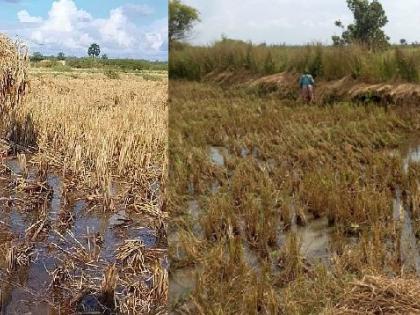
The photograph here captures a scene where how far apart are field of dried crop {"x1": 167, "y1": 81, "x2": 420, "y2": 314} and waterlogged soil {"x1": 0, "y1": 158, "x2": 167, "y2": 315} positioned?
0.43m

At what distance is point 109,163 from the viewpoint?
18.1 ft

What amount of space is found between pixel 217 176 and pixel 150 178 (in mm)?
793

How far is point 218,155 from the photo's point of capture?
7055mm

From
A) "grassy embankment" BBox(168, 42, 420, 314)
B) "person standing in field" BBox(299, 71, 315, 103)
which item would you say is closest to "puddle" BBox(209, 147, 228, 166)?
"grassy embankment" BBox(168, 42, 420, 314)

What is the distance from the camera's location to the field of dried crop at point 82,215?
112 inches

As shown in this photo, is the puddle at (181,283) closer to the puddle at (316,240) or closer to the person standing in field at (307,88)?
the puddle at (316,240)

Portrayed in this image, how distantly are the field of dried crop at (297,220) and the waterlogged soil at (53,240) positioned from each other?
43 cm

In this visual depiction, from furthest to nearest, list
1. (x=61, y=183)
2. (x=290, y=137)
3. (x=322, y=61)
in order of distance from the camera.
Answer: (x=322, y=61)
(x=290, y=137)
(x=61, y=183)

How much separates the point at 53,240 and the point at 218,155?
3555mm

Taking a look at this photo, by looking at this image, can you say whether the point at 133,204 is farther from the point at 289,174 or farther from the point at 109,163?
the point at 289,174

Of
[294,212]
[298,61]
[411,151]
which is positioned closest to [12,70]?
[294,212]

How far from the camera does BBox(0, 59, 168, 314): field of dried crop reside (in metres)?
2.85

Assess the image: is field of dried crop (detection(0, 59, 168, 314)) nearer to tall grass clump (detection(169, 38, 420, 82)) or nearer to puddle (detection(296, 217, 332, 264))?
puddle (detection(296, 217, 332, 264))

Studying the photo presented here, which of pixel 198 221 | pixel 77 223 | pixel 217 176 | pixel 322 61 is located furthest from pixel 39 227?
pixel 322 61
